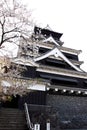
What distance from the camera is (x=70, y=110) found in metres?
21.7

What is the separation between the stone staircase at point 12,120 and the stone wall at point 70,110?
14.9 feet

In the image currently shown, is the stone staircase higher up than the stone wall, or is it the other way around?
the stone staircase

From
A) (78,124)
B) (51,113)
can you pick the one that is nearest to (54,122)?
(51,113)

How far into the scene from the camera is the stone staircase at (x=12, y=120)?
1456 cm

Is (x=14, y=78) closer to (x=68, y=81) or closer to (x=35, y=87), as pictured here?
(x=35, y=87)

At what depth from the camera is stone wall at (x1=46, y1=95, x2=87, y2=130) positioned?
816 inches

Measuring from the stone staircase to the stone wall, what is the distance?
455 cm

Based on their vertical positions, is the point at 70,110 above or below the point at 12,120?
below

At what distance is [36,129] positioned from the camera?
1449 cm

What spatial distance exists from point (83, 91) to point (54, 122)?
6.98 metres

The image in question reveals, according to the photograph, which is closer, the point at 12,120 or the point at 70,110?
the point at 12,120

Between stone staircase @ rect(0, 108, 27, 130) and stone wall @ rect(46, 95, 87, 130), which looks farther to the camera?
stone wall @ rect(46, 95, 87, 130)

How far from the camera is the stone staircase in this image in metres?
14.6

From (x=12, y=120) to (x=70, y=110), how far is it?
25.3 ft
